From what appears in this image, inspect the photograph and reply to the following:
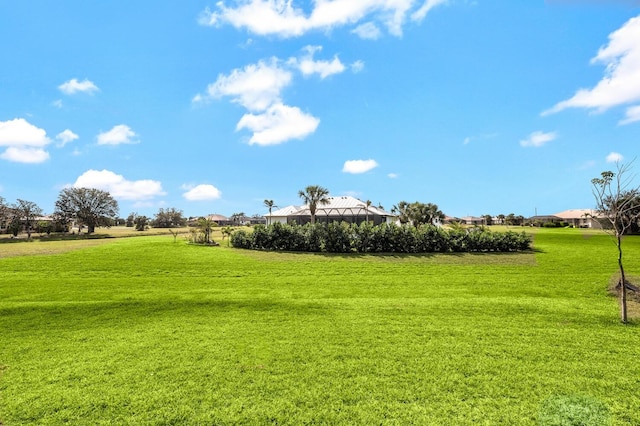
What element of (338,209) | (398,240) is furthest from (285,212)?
(398,240)

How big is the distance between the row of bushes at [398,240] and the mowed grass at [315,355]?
1031 centimetres

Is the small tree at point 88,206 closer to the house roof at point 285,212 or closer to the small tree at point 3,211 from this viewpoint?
the small tree at point 3,211

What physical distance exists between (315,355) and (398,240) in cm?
1829

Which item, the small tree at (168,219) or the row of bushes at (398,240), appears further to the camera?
the small tree at (168,219)

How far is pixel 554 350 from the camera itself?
6270 millimetres

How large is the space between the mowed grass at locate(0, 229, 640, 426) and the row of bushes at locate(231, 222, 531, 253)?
10.3 meters

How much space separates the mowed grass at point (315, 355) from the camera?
14.4 ft

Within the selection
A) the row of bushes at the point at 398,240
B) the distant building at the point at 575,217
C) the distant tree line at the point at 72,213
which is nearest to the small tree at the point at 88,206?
the distant tree line at the point at 72,213

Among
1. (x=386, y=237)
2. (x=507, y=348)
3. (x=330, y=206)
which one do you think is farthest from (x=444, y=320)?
(x=330, y=206)

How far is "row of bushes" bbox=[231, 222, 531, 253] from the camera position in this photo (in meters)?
23.3

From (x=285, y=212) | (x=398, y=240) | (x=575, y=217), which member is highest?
(x=285, y=212)

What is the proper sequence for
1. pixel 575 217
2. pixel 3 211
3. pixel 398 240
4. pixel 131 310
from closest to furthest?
1. pixel 131 310
2. pixel 398 240
3. pixel 3 211
4. pixel 575 217

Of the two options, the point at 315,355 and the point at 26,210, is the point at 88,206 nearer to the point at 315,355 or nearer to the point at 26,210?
the point at 26,210

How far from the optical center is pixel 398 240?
23406mm
